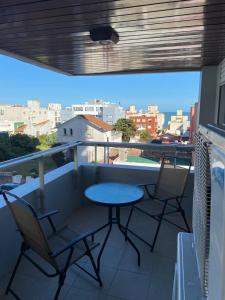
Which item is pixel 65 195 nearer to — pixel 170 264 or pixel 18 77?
pixel 170 264

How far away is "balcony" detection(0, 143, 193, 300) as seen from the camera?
197 centimetres

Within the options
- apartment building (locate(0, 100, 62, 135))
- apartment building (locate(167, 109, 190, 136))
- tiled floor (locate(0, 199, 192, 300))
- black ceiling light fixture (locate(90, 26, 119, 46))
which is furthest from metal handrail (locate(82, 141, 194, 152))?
Answer: apartment building (locate(0, 100, 62, 135))

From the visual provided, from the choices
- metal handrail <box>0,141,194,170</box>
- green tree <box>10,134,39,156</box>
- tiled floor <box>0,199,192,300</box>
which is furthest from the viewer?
green tree <box>10,134,39,156</box>

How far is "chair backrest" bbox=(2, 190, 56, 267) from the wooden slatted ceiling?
4.73 ft

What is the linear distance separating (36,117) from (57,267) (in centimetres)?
3919

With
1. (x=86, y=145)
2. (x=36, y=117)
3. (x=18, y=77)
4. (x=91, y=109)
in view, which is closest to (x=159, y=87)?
(x=91, y=109)

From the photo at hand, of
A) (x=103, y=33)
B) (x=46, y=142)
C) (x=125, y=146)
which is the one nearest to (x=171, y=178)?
(x=125, y=146)

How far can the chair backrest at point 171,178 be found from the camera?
113 inches

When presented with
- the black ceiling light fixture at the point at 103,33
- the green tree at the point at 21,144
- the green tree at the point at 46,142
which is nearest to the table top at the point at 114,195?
the green tree at the point at 46,142

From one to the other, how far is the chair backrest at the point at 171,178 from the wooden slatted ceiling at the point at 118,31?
144 cm

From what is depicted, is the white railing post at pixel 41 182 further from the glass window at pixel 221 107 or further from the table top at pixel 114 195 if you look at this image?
the glass window at pixel 221 107

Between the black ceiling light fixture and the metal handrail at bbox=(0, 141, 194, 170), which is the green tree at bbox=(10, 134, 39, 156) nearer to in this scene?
the metal handrail at bbox=(0, 141, 194, 170)

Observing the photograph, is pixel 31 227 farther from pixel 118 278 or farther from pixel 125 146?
pixel 125 146

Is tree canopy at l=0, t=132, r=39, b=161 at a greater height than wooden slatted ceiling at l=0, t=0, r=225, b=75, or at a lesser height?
lesser
